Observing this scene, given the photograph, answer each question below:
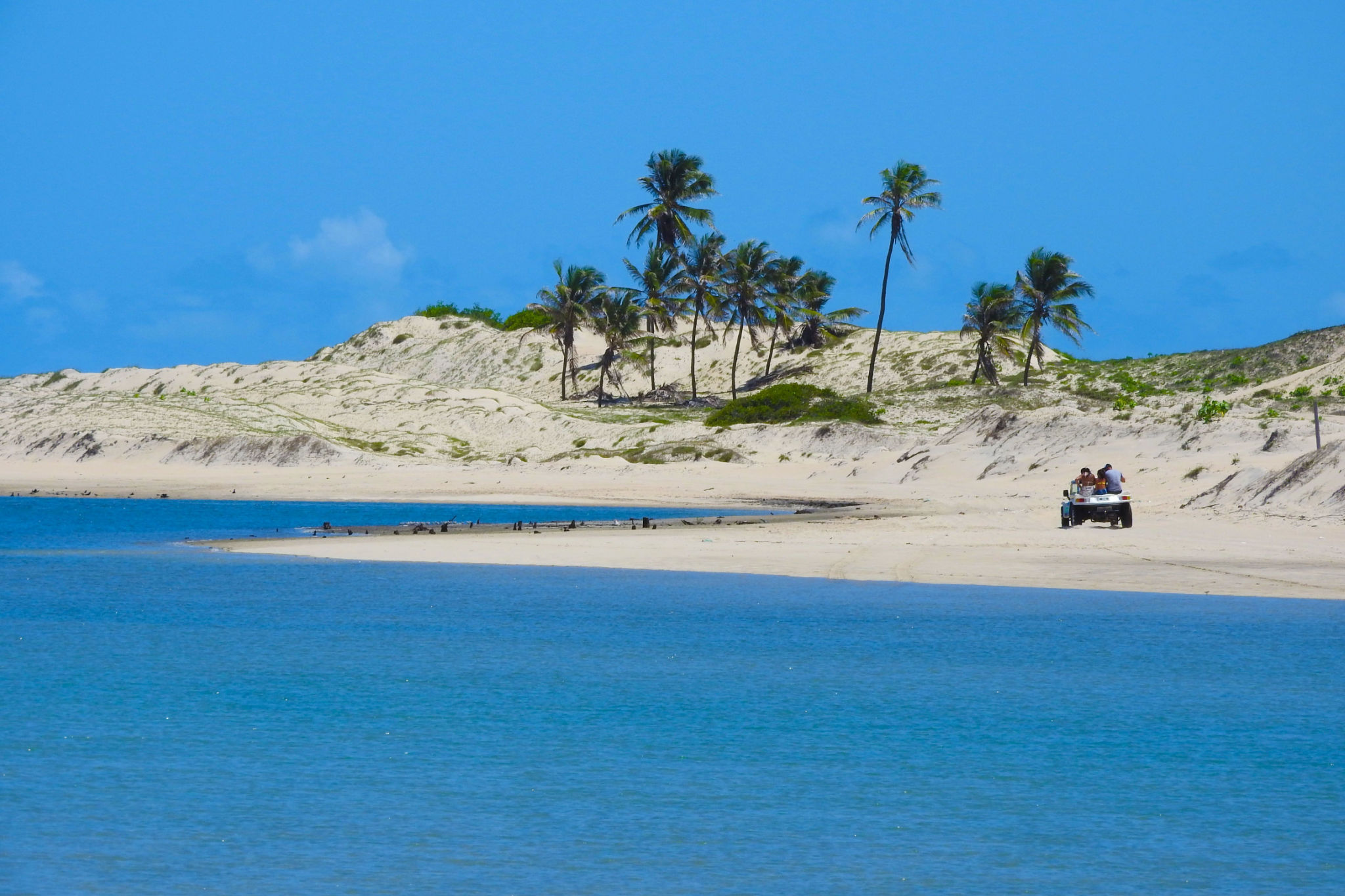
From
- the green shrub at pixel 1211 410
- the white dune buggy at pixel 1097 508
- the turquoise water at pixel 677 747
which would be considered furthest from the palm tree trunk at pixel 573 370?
the turquoise water at pixel 677 747

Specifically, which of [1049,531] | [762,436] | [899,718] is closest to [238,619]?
[899,718]

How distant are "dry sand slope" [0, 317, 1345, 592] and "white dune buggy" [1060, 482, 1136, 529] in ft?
3.12

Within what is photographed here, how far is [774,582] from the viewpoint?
24.8 metres

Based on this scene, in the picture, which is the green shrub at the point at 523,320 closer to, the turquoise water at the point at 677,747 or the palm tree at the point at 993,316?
the palm tree at the point at 993,316

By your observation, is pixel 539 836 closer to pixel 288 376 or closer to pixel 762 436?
pixel 762 436

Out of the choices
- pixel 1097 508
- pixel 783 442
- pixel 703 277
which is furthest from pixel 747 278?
pixel 1097 508

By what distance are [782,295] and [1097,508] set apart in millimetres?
69514

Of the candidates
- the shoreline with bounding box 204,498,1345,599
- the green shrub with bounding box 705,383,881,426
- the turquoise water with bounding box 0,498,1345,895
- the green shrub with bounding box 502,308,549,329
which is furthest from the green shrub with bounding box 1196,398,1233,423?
the green shrub with bounding box 502,308,549,329

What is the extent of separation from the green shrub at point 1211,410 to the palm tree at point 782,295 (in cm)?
4900

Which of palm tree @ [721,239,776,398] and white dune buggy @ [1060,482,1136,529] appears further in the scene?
palm tree @ [721,239,776,398]

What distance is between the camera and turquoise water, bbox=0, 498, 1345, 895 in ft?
28.7

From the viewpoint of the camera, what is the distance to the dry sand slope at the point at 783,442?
39.8 m

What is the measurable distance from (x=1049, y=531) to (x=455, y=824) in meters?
25.7

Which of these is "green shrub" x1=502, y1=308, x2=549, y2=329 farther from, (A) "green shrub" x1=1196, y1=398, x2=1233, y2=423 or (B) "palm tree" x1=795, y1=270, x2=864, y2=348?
(A) "green shrub" x1=1196, y1=398, x2=1233, y2=423
